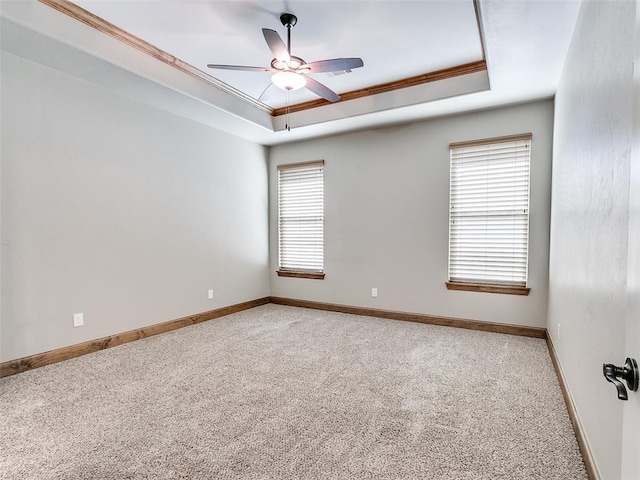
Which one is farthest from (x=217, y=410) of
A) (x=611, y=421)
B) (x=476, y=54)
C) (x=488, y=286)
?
(x=476, y=54)

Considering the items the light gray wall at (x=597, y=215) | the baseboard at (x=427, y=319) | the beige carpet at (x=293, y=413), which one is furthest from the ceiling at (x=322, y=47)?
the beige carpet at (x=293, y=413)

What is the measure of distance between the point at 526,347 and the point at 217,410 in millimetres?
2980

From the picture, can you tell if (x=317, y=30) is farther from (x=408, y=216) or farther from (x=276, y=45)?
(x=408, y=216)

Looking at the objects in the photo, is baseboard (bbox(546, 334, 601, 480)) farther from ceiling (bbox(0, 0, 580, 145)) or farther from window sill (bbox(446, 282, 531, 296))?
ceiling (bbox(0, 0, 580, 145))

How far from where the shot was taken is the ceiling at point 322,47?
2512mm

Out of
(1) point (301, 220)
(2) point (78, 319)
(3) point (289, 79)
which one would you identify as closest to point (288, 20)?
(3) point (289, 79)

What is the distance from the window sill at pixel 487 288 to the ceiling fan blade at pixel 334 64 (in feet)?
9.11

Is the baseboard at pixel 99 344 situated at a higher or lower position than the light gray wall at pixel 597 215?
lower

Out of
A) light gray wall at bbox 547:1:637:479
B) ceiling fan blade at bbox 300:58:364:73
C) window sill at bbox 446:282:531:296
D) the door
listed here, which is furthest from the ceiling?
window sill at bbox 446:282:531:296

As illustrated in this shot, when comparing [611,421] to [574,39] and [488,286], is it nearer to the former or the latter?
[574,39]

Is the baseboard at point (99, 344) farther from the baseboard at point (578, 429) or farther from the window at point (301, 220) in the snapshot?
the baseboard at point (578, 429)

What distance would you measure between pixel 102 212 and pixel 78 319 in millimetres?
1065

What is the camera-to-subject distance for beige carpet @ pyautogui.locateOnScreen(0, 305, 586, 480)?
5.60 ft

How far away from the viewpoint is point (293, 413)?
2189 millimetres
